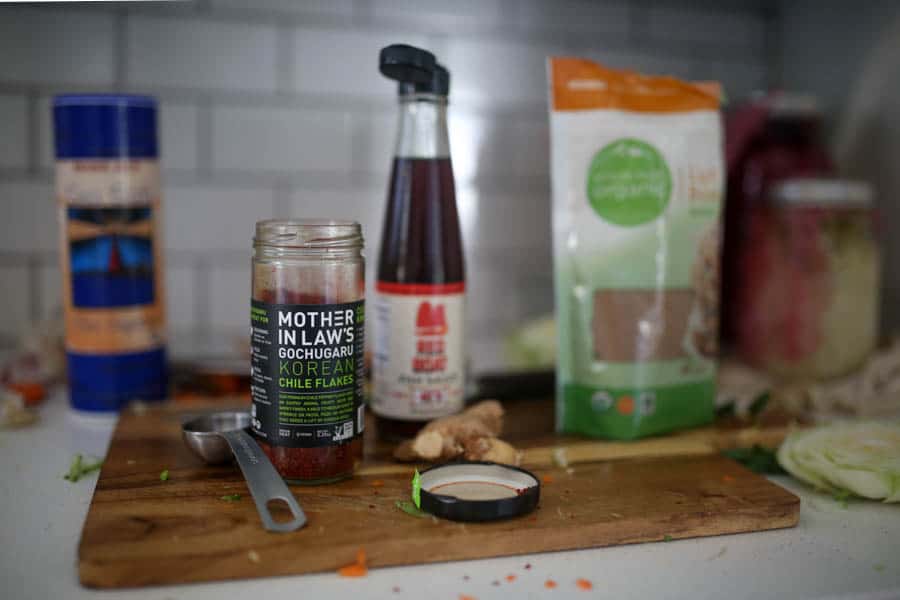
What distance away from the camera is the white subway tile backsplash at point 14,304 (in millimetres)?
1267

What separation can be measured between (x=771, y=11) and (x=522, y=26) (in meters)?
0.45

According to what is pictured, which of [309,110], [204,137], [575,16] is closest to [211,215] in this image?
[204,137]

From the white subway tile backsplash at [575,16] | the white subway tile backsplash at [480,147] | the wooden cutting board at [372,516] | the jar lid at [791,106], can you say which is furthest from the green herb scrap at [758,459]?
the white subway tile backsplash at [575,16]

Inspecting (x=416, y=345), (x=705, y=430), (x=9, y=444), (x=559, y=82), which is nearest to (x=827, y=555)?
(x=705, y=430)

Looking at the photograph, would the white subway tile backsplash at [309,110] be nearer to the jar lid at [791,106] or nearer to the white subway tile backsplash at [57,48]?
the white subway tile backsplash at [57,48]

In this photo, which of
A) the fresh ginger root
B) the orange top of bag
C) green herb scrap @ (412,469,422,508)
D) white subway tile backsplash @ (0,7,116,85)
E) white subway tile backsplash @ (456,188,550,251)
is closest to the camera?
green herb scrap @ (412,469,422,508)

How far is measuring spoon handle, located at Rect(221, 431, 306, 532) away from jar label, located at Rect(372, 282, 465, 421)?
0.17 m

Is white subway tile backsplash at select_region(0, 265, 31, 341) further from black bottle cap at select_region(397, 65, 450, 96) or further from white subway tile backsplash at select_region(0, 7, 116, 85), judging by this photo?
black bottle cap at select_region(397, 65, 450, 96)

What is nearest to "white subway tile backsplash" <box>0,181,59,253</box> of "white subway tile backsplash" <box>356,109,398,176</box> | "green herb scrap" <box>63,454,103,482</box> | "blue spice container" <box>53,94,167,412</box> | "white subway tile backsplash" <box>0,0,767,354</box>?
"white subway tile backsplash" <box>0,0,767,354</box>

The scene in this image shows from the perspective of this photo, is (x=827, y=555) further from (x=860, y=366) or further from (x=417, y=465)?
(x=860, y=366)

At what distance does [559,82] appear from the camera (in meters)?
0.89

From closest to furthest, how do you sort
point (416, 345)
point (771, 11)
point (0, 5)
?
1. point (416, 345)
2. point (0, 5)
3. point (771, 11)

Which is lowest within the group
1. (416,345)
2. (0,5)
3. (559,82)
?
(416,345)

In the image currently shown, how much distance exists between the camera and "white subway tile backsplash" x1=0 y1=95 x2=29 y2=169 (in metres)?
1.23
